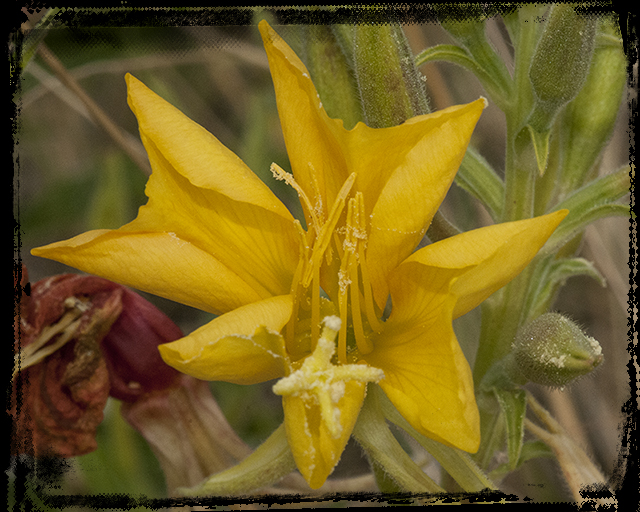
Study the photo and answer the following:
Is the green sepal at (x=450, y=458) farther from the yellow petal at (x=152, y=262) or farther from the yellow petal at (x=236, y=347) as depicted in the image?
the yellow petal at (x=152, y=262)

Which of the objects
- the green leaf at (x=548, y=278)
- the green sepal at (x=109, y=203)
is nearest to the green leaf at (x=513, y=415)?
the green leaf at (x=548, y=278)

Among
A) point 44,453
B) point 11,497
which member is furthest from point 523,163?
point 11,497

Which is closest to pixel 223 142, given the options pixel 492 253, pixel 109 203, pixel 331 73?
pixel 109 203

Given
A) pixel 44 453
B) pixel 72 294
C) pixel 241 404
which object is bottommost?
pixel 241 404

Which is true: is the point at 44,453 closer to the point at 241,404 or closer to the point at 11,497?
the point at 11,497

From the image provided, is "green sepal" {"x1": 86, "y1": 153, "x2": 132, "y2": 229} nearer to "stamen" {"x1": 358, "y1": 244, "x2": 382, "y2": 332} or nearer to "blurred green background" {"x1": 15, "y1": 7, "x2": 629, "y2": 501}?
"blurred green background" {"x1": 15, "y1": 7, "x2": 629, "y2": 501}

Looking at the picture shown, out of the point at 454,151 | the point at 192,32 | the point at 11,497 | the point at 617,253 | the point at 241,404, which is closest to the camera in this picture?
the point at 454,151
